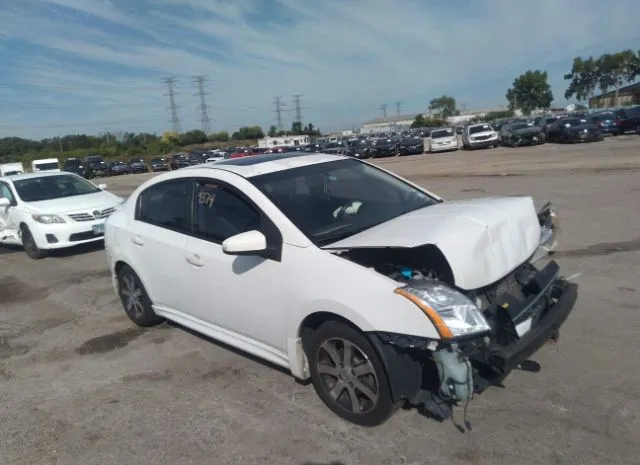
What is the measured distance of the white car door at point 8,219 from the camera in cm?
1022

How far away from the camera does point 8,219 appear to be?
10516mm

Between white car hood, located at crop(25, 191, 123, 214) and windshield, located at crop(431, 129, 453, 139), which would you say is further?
windshield, located at crop(431, 129, 453, 139)

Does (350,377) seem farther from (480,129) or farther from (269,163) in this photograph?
(480,129)

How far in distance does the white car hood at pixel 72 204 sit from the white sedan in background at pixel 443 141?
102ft

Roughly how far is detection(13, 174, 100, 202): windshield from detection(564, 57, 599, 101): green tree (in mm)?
116441

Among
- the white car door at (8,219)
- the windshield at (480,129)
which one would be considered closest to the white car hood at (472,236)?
the white car door at (8,219)

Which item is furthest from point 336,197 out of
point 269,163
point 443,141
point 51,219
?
point 443,141

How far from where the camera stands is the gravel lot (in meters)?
3.10

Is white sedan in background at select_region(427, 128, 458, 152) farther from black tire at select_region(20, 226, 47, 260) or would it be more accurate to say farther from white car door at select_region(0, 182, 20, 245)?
black tire at select_region(20, 226, 47, 260)

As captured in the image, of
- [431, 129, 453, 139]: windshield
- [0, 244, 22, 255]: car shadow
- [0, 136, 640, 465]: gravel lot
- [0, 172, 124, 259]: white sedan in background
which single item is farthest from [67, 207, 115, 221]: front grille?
[431, 129, 453, 139]: windshield

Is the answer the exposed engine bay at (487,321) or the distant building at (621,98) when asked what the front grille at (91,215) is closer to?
the exposed engine bay at (487,321)

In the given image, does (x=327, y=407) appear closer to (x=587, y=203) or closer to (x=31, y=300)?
(x=31, y=300)

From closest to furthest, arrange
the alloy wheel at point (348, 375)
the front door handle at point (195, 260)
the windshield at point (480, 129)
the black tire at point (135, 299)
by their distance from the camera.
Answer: the alloy wheel at point (348, 375) < the front door handle at point (195, 260) < the black tire at point (135, 299) < the windshield at point (480, 129)

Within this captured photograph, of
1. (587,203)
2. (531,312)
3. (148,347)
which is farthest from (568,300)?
(587,203)
